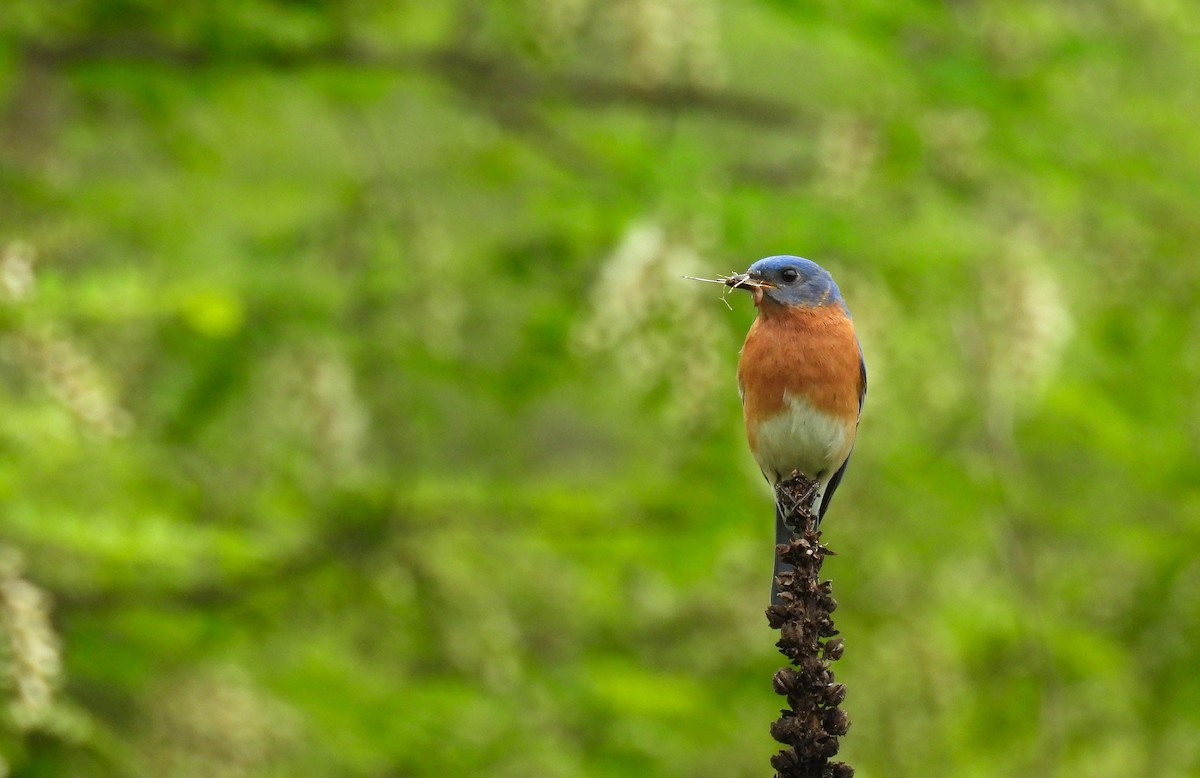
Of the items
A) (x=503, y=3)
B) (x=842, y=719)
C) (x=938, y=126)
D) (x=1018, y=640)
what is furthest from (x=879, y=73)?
(x=842, y=719)

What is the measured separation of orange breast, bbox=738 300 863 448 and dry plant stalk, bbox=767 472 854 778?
0.42 metres

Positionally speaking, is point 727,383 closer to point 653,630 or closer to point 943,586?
point 653,630

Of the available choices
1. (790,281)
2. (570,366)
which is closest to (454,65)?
(570,366)

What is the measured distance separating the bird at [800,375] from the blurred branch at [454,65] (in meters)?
3.74

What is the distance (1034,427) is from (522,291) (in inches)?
104

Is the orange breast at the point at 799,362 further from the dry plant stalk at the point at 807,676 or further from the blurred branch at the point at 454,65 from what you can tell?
the blurred branch at the point at 454,65

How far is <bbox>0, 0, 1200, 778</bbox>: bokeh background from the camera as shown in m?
4.95

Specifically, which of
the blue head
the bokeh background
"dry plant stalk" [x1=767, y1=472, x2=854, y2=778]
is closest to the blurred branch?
the bokeh background

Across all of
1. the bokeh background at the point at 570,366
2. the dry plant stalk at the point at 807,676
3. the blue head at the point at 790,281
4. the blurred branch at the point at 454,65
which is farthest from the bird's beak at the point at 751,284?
the blurred branch at the point at 454,65

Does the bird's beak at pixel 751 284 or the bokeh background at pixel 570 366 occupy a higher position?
the bokeh background at pixel 570 366

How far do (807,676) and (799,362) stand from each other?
1.98ft

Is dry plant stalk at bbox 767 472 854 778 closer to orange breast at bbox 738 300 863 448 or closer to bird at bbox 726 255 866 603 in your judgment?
bird at bbox 726 255 866 603

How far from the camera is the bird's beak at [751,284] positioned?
1521 mm

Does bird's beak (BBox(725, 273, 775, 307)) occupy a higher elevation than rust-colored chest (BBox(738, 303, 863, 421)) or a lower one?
lower
